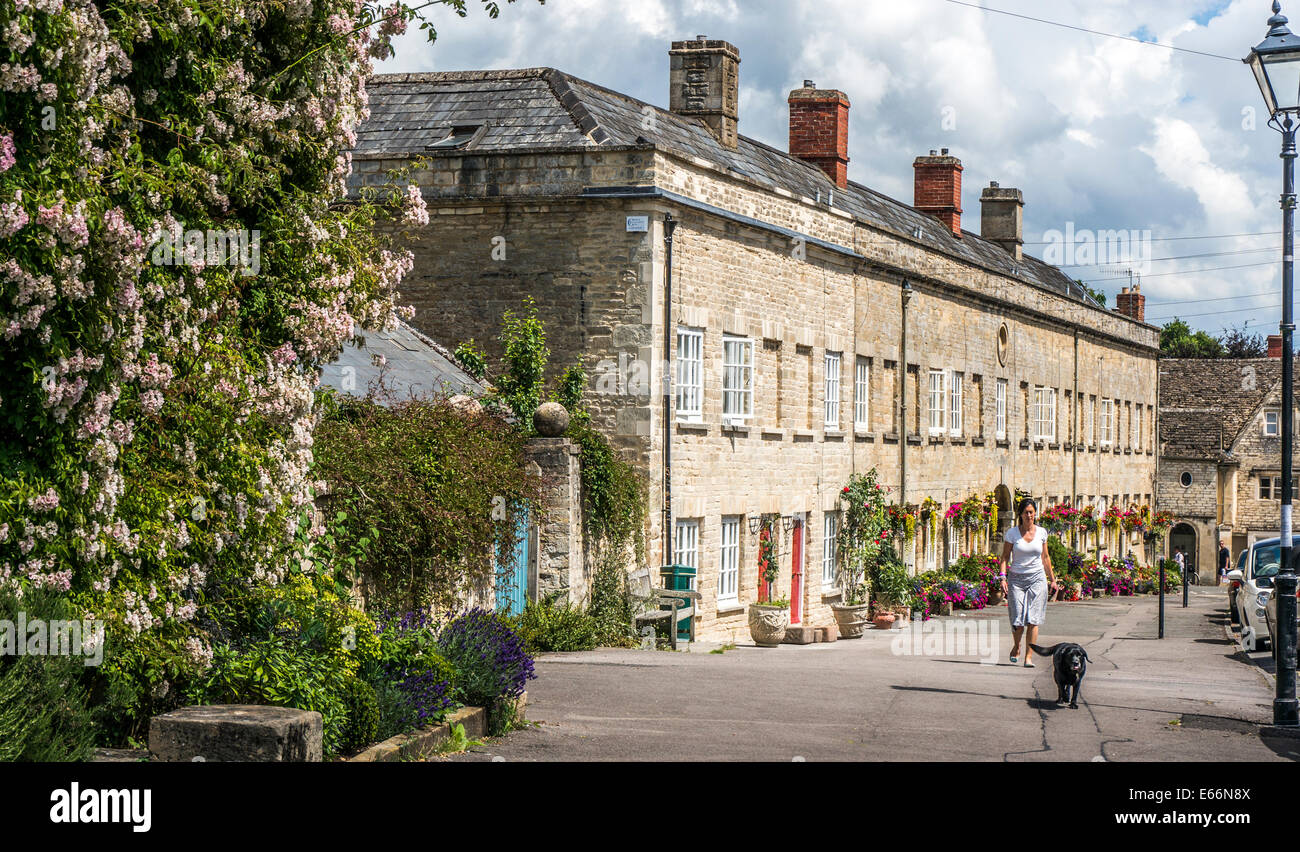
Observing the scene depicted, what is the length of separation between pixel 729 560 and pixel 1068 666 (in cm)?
1039

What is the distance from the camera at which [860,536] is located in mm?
27438

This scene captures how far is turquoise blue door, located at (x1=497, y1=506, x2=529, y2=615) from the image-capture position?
17.0 metres

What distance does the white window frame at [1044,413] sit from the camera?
39.7 meters

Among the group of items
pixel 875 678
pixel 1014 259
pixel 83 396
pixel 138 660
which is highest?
pixel 1014 259

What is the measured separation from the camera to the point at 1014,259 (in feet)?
147

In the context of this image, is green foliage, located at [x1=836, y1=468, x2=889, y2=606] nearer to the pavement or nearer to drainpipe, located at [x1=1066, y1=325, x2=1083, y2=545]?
the pavement

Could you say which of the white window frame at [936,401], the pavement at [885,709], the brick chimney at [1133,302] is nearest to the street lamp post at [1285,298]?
the pavement at [885,709]

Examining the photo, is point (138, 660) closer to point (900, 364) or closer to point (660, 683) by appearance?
point (660, 683)

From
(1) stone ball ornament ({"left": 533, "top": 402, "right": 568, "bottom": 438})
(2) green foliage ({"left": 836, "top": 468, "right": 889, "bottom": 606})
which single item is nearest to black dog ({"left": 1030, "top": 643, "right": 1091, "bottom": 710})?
(1) stone ball ornament ({"left": 533, "top": 402, "right": 568, "bottom": 438})

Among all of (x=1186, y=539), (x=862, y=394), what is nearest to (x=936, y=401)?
(x=862, y=394)

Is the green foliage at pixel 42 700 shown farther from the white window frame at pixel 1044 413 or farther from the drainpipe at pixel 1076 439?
the drainpipe at pixel 1076 439

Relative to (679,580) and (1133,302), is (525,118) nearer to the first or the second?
(679,580)

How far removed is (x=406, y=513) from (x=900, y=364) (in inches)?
656

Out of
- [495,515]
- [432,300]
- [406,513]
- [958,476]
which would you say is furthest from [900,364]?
[406,513]
